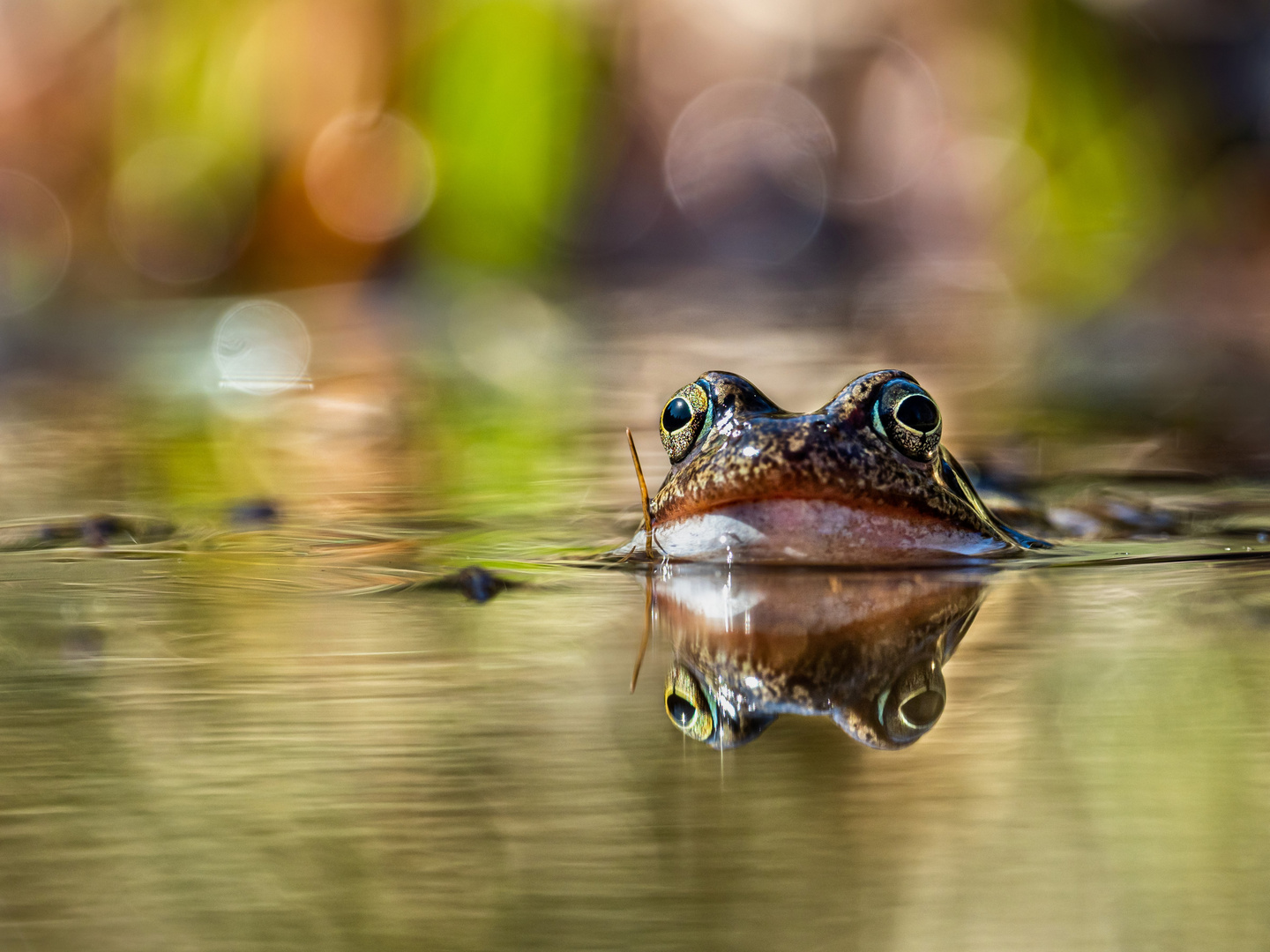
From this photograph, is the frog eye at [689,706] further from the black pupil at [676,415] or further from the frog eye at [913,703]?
the black pupil at [676,415]

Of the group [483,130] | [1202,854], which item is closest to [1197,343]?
[483,130]

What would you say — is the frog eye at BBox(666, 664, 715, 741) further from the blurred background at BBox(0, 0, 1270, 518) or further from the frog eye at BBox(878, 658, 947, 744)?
the blurred background at BBox(0, 0, 1270, 518)

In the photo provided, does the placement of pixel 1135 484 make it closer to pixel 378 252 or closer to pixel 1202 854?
pixel 1202 854

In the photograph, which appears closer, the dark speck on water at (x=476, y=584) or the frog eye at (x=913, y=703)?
the frog eye at (x=913, y=703)

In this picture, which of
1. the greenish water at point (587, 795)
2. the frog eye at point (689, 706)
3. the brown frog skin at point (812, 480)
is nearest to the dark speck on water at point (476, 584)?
the greenish water at point (587, 795)

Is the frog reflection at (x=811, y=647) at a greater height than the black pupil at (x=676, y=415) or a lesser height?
lesser

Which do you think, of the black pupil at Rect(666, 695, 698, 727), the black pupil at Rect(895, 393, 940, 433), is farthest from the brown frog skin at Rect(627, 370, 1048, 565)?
the black pupil at Rect(666, 695, 698, 727)

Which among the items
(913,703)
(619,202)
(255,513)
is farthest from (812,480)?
(619,202)
